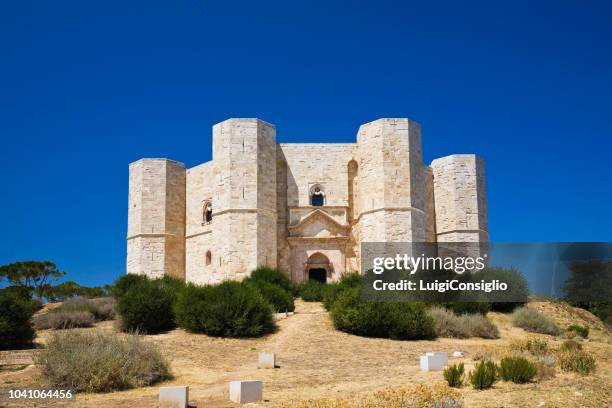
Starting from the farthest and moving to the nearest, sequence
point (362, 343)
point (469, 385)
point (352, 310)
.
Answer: point (352, 310)
point (362, 343)
point (469, 385)

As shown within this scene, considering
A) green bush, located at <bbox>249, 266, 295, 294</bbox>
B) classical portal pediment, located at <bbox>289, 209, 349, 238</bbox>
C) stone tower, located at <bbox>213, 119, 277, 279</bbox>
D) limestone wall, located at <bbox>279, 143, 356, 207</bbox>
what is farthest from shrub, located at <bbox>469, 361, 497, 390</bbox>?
limestone wall, located at <bbox>279, 143, 356, 207</bbox>

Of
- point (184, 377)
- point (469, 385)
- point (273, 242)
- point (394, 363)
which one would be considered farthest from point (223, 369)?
point (273, 242)

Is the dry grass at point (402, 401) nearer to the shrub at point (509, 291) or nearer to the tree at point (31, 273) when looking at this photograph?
the shrub at point (509, 291)

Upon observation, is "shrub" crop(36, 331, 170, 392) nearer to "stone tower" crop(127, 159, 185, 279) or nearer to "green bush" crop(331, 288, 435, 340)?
"green bush" crop(331, 288, 435, 340)

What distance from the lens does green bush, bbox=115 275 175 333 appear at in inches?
526

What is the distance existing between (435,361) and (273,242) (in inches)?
585

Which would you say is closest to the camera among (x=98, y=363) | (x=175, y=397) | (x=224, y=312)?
(x=175, y=397)

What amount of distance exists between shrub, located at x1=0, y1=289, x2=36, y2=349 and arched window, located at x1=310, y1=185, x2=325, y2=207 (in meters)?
14.8

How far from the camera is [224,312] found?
12961mm

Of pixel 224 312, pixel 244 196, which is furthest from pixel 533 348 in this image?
pixel 244 196

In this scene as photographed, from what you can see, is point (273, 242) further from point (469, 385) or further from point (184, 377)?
point (469, 385)

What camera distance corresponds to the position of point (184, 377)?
907 centimetres

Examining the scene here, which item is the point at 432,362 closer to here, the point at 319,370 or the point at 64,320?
the point at 319,370

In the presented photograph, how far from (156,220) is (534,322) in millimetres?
16891
